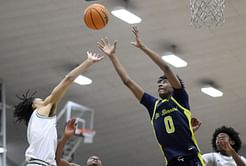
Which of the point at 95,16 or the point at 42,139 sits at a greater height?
the point at 95,16

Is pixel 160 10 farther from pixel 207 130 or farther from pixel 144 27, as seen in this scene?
pixel 207 130

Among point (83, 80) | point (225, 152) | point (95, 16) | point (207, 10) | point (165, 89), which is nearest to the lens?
point (165, 89)

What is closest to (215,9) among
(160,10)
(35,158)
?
(160,10)

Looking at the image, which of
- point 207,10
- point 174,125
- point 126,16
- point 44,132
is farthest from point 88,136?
point 174,125

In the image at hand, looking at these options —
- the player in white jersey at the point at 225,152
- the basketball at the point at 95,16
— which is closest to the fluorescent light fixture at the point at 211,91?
the basketball at the point at 95,16

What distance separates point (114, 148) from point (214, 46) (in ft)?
25.4

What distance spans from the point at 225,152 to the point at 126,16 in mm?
7654

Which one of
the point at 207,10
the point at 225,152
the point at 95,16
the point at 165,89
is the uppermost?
the point at 207,10

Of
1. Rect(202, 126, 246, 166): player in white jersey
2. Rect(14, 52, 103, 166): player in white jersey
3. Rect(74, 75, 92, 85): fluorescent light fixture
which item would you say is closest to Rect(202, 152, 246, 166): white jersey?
Rect(202, 126, 246, 166): player in white jersey

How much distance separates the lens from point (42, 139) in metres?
6.96

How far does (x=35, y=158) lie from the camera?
6.90 m

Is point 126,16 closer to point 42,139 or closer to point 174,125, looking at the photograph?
point 42,139

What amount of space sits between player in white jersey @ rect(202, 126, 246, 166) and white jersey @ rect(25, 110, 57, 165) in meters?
1.96

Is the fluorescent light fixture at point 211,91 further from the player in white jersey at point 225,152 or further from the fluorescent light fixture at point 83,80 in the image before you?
the player in white jersey at point 225,152
